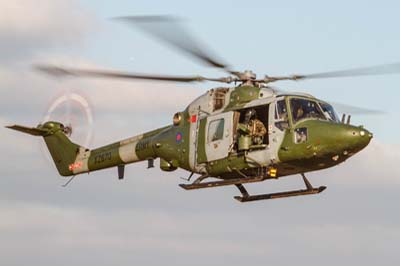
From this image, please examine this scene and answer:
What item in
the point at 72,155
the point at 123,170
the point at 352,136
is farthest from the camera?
the point at 72,155

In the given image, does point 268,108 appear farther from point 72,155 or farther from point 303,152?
point 72,155

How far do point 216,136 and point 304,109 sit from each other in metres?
3.14

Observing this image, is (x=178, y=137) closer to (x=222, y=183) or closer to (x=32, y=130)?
(x=222, y=183)

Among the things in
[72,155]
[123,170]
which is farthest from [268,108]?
[72,155]

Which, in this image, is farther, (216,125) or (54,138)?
(54,138)

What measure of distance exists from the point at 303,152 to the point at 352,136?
157 cm

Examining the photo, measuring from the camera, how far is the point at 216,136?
32.2m

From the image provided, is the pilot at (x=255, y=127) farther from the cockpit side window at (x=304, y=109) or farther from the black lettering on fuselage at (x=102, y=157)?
the black lettering on fuselage at (x=102, y=157)

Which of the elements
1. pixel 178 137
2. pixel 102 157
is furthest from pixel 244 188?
pixel 102 157

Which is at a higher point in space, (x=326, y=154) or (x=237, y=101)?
(x=237, y=101)

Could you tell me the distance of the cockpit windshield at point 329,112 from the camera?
101 feet

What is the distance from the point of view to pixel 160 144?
34.6m

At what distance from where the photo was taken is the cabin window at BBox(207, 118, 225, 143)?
105 ft

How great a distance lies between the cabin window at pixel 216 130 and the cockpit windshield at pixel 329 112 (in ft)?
10.6
